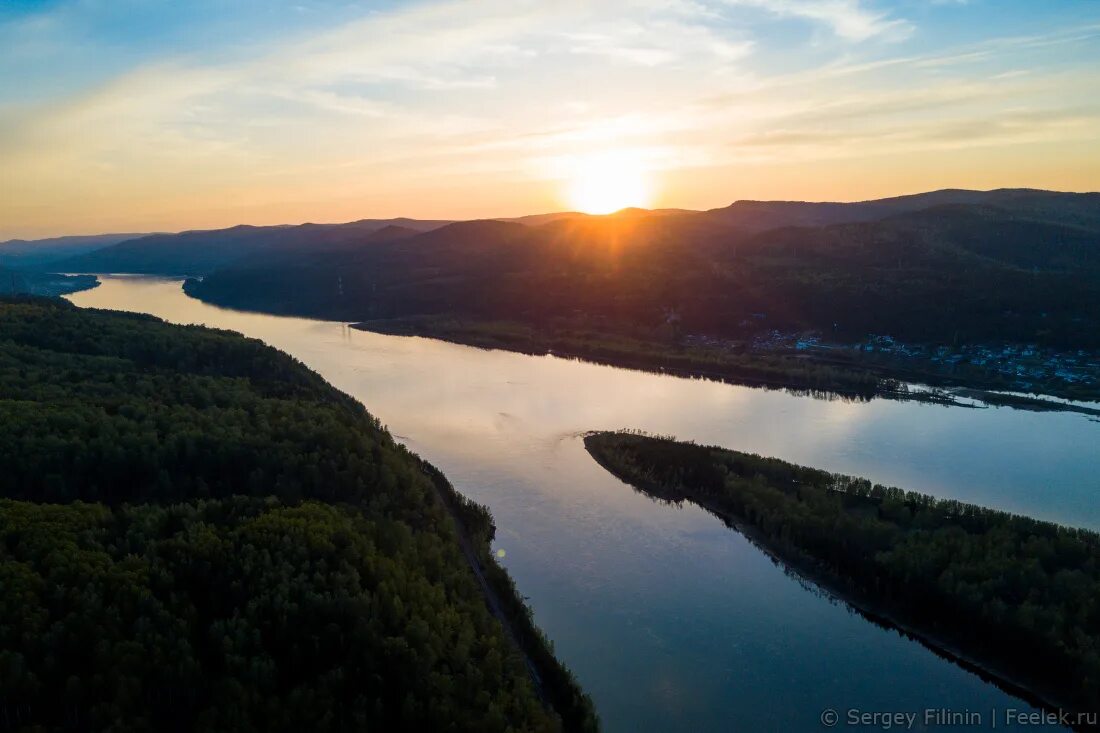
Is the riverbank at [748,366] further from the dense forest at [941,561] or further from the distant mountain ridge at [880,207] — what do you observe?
the distant mountain ridge at [880,207]

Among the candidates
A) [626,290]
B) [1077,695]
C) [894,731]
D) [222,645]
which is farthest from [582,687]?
[626,290]

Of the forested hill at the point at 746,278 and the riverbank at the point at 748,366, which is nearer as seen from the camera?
the riverbank at the point at 748,366

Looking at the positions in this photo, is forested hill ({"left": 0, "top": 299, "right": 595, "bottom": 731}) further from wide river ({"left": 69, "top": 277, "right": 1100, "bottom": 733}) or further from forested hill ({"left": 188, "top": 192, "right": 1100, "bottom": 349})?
forested hill ({"left": 188, "top": 192, "right": 1100, "bottom": 349})

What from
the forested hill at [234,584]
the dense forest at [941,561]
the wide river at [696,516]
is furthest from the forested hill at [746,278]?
the forested hill at [234,584]

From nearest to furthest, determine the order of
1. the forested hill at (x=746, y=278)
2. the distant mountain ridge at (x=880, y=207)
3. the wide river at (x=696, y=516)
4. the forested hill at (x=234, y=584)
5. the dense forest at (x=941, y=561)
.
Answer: the forested hill at (x=234, y=584) < the wide river at (x=696, y=516) < the dense forest at (x=941, y=561) < the forested hill at (x=746, y=278) < the distant mountain ridge at (x=880, y=207)

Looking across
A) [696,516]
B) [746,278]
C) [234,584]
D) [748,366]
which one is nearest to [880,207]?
[746,278]

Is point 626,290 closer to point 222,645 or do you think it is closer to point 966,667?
point 966,667

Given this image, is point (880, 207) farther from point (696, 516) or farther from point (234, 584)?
point (234, 584)
